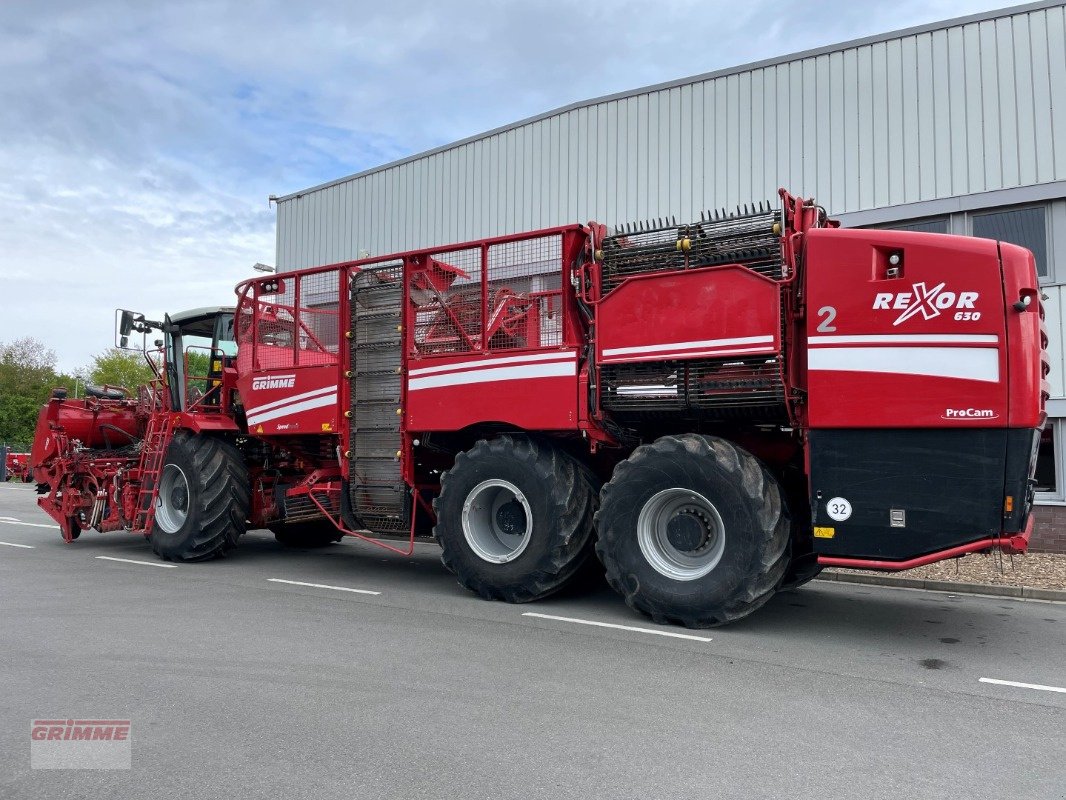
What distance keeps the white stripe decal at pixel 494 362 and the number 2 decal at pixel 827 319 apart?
2.07m

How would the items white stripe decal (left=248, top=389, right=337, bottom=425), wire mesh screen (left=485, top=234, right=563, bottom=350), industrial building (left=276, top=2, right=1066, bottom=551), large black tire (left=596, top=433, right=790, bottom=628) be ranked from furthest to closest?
industrial building (left=276, top=2, right=1066, bottom=551)
white stripe decal (left=248, top=389, right=337, bottom=425)
wire mesh screen (left=485, top=234, right=563, bottom=350)
large black tire (left=596, top=433, right=790, bottom=628)

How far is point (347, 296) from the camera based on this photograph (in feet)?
29.1

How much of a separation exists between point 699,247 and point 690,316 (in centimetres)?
57

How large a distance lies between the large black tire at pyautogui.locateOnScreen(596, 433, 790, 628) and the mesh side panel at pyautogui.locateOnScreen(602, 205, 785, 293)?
1.41 meters

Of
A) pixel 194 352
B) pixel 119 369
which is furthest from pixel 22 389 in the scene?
pixel 194 352

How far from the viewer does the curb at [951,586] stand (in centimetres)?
847

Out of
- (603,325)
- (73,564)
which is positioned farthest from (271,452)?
(603,325)

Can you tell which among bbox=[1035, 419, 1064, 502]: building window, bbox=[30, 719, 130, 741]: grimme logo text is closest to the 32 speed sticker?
bbox=[30, 719, 130, 741]: grimme logo text

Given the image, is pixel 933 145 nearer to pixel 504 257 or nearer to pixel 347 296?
pixel 504 257

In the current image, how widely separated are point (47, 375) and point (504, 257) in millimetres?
52461

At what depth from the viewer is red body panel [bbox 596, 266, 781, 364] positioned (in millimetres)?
6305

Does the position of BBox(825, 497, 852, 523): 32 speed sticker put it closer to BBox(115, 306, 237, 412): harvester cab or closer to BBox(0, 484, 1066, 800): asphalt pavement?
BBox(0, 484, 1066, 800): asphalt pavement

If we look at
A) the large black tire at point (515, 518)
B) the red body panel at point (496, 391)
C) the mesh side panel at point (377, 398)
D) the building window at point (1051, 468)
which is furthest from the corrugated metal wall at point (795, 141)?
the large black tire at point (515, 518)

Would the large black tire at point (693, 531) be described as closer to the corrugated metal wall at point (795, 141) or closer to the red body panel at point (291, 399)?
the red body panel at point (291, 399)
